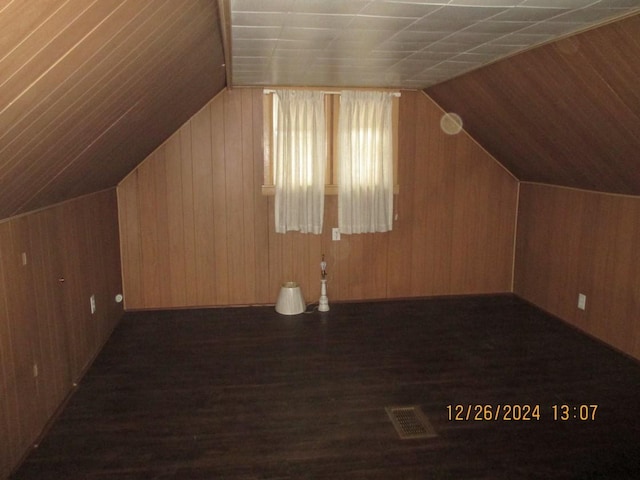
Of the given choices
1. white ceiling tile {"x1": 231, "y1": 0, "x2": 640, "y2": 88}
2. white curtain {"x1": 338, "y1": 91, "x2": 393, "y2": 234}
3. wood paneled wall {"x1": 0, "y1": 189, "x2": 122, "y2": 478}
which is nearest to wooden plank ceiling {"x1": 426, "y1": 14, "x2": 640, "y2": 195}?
white ceiling tile {"x1": 231, "y1": 0, "x2": 640, "y2": 88}

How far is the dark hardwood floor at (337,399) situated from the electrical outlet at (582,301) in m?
0.23

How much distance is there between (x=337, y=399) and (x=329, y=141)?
2646 millimetres

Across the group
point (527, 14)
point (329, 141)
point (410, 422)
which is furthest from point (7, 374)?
point (329, 141)

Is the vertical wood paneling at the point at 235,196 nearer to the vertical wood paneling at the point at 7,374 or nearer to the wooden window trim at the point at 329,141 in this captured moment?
the wooden window trim at the point at 329,141

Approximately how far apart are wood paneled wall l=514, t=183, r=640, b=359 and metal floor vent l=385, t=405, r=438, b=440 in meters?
1.94

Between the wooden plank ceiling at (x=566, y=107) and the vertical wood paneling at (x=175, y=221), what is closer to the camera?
the wooden plank ceiling at (x=566, y=107)

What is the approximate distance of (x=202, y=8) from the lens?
2.09 m

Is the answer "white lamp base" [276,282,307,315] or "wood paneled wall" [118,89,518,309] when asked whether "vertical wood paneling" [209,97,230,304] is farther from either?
"white lamp base" [276,282,307,315]

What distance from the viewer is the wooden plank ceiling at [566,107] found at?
8.57ft

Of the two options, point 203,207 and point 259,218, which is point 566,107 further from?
point 203,207

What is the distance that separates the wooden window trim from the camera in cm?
466

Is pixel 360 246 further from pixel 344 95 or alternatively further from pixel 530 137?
pixel 530 137

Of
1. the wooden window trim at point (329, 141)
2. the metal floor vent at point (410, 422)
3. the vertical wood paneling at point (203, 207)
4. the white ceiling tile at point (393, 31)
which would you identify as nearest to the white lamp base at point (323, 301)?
the wooden window trim at point (329, 141)
